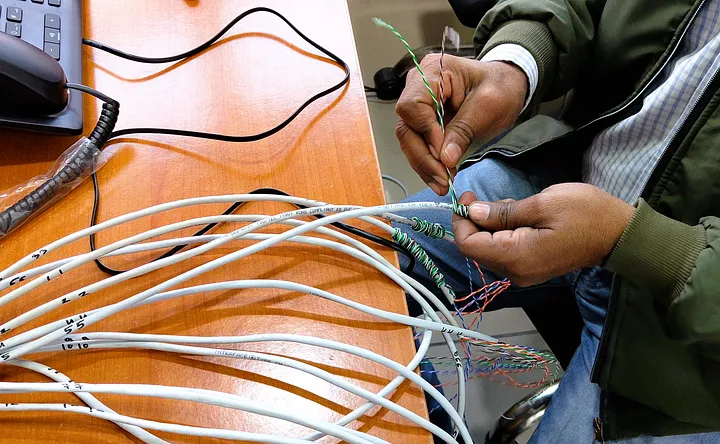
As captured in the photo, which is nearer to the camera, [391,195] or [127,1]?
[127,1]

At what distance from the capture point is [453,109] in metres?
0.60

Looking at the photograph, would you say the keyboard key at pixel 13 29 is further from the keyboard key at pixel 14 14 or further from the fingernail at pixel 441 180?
the fingernail at pixel 441 180

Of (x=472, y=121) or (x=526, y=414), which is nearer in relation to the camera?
(x=472, y=121)

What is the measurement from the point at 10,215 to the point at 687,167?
678mm

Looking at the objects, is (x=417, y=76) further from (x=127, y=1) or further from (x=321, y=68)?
(x=127, y=1)

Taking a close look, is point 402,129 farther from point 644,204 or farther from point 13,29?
point 13,29

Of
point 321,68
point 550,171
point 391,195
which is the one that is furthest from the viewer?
point 391,195

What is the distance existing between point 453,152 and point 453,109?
94mm

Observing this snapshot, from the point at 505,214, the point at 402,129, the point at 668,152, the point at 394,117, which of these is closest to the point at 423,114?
the point at 402,129

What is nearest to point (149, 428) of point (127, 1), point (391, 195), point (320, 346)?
point (320, 346)

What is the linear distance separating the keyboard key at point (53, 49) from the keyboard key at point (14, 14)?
1.5 inches

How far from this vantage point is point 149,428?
382 mm

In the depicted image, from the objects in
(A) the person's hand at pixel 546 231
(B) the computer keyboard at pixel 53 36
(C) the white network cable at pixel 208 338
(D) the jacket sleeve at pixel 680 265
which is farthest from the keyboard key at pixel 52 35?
(D) the jacket sleeve at pixel 680 265

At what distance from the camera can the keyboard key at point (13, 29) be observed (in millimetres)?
531
